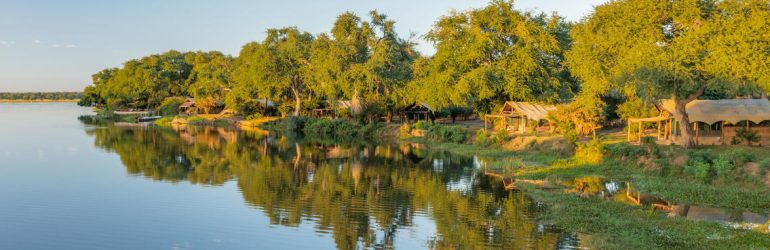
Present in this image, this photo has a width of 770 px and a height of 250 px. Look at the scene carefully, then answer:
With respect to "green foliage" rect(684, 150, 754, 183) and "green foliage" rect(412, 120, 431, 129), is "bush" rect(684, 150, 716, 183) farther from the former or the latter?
"green foliage" rect(412, 120, 431, 129)

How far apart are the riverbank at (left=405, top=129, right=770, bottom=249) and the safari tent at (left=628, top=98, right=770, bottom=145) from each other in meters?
3.61

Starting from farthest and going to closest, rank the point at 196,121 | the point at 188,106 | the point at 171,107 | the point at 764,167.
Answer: the point at 171,107, the point at 188,106, the point at 196,121, the point at 764,167

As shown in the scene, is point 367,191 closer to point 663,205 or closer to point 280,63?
point 663,205

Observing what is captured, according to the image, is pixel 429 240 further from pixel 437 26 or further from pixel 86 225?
pixel 437 26

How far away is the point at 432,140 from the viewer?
176 ft

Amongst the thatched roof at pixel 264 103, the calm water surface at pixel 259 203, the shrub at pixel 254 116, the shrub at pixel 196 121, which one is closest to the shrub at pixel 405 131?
the calm water surface at pixel 259 203

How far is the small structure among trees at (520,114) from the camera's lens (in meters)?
49.9

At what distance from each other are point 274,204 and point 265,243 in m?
5.89

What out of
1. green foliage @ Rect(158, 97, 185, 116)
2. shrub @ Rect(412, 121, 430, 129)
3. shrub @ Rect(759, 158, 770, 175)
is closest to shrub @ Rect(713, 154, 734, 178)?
shrub @ Rect(759, 158, 770, 175)

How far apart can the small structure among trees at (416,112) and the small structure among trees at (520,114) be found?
44.2 ft

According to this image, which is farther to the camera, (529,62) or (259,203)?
(529,62)

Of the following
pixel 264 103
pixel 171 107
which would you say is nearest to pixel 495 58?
pixel 264 103

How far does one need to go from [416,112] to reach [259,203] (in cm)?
4543

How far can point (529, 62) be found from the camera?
5188cm
